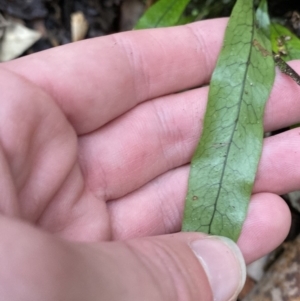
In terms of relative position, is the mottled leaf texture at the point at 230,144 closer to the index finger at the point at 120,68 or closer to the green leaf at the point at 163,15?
the index finger at the point at 120,68

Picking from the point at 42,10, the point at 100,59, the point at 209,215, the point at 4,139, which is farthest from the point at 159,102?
the point at 42,10

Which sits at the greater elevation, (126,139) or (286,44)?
(286,44)

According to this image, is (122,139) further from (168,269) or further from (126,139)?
(168,269)

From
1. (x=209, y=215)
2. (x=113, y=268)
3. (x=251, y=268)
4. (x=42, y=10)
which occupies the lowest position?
(x=251, y=268)

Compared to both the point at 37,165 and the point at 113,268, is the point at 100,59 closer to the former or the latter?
the point at 37,165

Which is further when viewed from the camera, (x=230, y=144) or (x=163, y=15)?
(x=163, y=15)

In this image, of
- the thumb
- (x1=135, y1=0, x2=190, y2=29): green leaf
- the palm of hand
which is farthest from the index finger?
the thumb

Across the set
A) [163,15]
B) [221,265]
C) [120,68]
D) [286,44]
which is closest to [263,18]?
[286,44]
